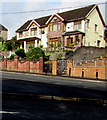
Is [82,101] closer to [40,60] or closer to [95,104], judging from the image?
[95,104]

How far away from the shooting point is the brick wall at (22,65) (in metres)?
30.0

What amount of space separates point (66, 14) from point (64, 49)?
42.8 feet

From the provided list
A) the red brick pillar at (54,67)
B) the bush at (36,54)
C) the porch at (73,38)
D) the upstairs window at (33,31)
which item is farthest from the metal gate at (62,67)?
the upstairs window at (33,31)

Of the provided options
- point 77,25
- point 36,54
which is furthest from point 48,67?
point 77,25

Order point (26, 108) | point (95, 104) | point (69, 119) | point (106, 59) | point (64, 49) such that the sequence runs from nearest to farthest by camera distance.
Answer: point (69, 119) < point (26, 108) < point (95, 104) < point (106, 59) < point (64, 49)

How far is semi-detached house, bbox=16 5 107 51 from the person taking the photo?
38.5 m

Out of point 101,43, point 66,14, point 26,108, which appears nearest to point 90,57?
point 101,43

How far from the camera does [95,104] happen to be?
28.9ft

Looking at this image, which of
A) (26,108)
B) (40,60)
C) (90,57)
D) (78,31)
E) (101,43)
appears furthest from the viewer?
(101,43)

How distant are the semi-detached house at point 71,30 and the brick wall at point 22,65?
23.6ft

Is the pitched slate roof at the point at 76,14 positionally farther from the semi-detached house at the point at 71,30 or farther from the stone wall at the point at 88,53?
the stone wall at the point at 88,53

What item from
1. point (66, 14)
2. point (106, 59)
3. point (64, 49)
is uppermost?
point (66, 14)

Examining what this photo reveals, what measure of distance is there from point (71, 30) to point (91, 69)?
57.1 ft

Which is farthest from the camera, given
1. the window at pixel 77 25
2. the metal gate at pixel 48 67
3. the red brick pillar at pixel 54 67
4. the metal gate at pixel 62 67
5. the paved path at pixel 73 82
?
the window at pixel 77 25
